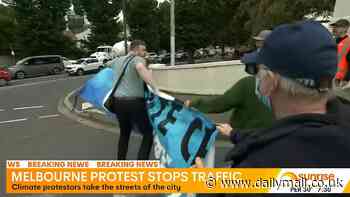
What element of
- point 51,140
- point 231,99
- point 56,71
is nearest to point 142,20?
point 56,71

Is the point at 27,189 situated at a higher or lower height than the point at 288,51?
lower

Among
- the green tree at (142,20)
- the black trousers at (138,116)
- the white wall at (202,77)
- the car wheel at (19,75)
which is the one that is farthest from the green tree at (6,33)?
the black trousers at (138,116)

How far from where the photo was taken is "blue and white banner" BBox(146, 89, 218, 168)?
151 inches

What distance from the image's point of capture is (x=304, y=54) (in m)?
1.34

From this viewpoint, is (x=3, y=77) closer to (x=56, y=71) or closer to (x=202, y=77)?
(x=56, y=71)

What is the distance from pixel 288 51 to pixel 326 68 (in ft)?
0.44

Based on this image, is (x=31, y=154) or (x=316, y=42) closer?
(x=316, y=42)

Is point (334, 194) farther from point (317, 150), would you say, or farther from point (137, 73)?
point (137, 73)

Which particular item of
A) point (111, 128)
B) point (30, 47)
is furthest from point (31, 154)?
point (30, 47)

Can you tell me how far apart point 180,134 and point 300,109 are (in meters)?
2.67

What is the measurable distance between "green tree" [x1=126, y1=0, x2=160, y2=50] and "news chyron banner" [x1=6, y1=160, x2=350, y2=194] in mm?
58199

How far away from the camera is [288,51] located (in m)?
1.35

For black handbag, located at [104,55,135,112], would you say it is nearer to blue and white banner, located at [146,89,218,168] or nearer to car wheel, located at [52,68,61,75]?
blue and white banner, located at [146,89,218,168]

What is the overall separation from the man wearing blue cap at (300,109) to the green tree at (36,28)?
5048 centimetres
